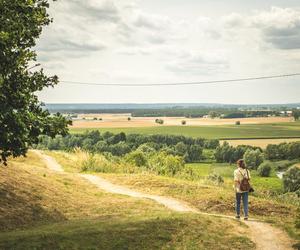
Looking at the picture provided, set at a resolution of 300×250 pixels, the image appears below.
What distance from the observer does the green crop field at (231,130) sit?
94.7 m

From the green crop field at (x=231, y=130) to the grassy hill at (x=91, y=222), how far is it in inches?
3015

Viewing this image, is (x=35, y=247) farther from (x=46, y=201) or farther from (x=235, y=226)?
(x=235, y=226)

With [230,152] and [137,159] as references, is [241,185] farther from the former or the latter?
[230,152]

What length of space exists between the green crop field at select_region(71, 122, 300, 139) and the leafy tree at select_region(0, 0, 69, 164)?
80942 millimetres

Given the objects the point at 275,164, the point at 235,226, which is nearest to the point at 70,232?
the point at 235,226

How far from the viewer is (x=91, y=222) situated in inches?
539

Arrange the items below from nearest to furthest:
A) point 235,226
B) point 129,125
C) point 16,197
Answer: point 235,226 → point 16,197 → point 129,125

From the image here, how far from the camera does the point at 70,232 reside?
12133 millimetres

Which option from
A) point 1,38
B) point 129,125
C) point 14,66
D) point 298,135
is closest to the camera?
point 1,38

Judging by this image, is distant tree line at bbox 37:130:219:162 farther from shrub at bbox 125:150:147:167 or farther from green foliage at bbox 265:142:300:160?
shrub at bbox 125:150:147:167

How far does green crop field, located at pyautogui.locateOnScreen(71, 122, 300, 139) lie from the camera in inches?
3726

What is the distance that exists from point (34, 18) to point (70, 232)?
21.5ft

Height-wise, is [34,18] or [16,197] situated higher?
[34,18]

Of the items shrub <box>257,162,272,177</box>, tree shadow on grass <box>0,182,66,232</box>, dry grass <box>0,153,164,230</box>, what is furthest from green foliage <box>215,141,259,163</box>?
tree shadow on grass <box>0,182,66,232</box>
